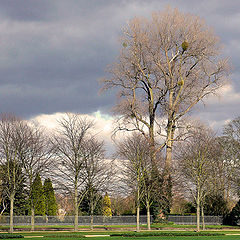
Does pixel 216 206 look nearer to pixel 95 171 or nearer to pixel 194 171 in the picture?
pixel 194 171

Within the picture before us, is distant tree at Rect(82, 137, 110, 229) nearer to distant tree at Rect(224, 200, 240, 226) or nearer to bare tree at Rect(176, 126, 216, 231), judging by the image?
bare tree at Rect(176, 126, 216, 231)

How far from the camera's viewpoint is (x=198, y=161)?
148 ft

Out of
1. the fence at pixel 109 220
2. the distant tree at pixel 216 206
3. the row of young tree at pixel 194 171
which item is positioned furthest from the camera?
the distant tree at pixel 216 206

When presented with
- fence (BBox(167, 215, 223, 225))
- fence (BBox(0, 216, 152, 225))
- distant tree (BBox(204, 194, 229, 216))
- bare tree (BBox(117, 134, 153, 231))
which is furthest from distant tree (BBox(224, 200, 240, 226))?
bare tree (BBox(117, 134, 153, 231))

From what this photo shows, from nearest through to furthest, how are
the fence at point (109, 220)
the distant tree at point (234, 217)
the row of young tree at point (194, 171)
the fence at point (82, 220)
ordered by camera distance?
the row of young tree at point (194, 171)
the distant tree at point (234, 217)
the fence at point (82, 220)
the fence at point (109, 220)

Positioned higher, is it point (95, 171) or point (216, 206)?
point (95, 171)

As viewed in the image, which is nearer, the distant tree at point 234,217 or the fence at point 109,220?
the distant tree at point 234,217

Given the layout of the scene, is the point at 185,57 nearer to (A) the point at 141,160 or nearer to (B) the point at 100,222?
(A) the point at 141,160

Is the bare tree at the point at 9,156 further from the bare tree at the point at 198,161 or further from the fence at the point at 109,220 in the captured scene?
the bare tree at the point at 198,161

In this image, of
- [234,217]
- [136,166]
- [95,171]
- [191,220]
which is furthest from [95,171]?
[234,217]

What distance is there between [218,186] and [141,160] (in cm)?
1792

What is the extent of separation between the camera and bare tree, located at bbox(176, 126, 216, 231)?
45.6m

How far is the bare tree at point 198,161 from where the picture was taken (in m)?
45.6

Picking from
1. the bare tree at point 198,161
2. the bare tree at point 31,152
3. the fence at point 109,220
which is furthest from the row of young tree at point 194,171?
the bare tree at point 31,152
